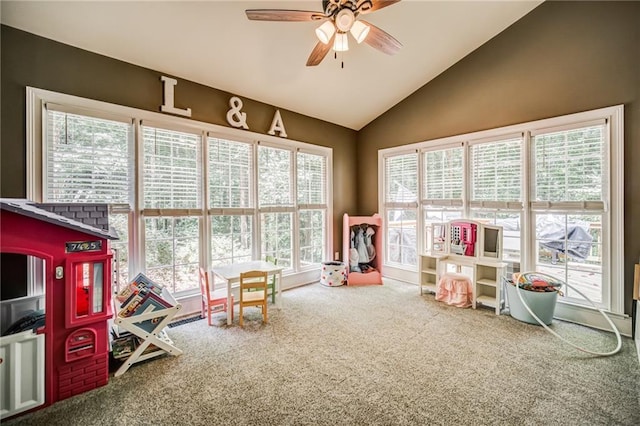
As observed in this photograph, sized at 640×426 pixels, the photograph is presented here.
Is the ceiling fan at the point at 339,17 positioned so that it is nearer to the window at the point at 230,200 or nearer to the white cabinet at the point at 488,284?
the window at the point at 230,200

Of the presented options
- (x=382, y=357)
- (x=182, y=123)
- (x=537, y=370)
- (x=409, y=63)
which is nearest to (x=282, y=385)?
(x=382, y=357)

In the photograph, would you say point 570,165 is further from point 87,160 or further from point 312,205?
point 87,160

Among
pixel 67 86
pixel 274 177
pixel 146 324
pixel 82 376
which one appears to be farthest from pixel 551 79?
pixel 82 376

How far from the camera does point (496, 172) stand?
12.1 ft

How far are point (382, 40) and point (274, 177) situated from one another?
2.37 metres

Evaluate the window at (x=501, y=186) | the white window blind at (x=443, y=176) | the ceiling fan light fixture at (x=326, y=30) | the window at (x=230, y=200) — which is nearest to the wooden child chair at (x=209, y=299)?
the window at (x=230, y=200)

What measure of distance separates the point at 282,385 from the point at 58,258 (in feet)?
5.81

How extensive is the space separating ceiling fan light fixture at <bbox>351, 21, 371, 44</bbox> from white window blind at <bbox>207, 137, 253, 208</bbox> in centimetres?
211

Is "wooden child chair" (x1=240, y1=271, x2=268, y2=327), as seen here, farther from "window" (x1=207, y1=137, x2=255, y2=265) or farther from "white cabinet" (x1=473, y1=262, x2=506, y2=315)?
"white cabinet" (x1=473, y1=262, x2=506, y2=315)

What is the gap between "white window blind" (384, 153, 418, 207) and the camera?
4.57 metres

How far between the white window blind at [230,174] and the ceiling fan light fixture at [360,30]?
2.11 metres

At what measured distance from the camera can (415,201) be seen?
14.9 feet

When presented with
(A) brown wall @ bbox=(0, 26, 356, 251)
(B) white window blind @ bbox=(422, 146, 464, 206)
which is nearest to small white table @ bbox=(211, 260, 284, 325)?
(A) brown wall @ bbox=(0, 26, 356, 251)

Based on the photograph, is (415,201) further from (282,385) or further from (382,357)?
(282,385)
